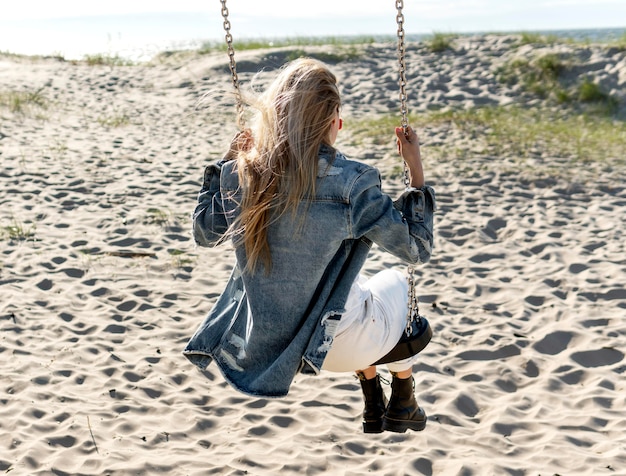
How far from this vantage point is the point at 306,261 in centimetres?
249

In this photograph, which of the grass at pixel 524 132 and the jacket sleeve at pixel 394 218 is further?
the grass at pixel 524 132

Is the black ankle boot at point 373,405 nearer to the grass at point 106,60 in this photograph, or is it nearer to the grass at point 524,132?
the grass at point 524,132

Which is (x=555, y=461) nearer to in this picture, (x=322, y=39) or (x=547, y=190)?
(x=547, y=190)

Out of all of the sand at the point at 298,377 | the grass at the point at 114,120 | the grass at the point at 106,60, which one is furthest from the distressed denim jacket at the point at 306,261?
the grass at the point at 106,60

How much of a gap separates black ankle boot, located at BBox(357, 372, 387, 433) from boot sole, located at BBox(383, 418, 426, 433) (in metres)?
0.04

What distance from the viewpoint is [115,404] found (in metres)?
4.12

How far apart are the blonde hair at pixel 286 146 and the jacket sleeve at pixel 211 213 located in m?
0.20

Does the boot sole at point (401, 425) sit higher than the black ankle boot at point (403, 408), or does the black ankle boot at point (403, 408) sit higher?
the black ankle boot at point (403, 408)

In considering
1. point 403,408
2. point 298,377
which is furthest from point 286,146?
point 298,377

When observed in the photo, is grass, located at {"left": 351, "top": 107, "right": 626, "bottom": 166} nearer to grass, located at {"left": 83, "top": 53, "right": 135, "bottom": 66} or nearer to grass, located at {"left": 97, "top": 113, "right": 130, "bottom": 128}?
grass, located at {"left": 97, "top": 113, "right": 130, "bottom": 128}

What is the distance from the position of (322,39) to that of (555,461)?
566 inches

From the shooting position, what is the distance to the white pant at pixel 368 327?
8.57 ft

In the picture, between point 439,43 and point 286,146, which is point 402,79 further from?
point 439,43

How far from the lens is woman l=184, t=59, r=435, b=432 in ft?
7.90
